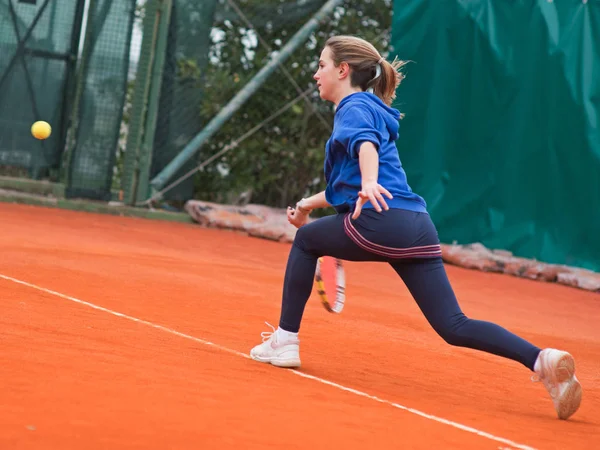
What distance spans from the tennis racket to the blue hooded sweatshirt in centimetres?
34

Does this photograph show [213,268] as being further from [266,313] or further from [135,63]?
[135,63]

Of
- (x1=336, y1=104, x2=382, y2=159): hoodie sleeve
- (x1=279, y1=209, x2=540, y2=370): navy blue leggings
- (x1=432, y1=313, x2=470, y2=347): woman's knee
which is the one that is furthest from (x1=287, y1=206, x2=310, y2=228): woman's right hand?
(x1=432, y1=313, x2=470, y2=347): woman's knee

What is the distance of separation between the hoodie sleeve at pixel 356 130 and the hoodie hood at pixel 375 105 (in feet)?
0.12

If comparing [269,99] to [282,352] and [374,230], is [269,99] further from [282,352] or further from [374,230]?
[374,230]

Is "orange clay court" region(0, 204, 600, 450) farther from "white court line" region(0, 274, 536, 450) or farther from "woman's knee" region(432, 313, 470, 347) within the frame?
"woman's knee" region(432, 313, 470, 347)

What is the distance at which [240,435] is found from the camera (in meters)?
2.71

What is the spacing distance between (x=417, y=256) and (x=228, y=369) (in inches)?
33.3

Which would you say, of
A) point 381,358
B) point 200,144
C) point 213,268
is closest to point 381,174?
point 381,358

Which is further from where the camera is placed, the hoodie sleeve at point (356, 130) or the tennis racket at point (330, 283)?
the tennis racket at point (330, 283)

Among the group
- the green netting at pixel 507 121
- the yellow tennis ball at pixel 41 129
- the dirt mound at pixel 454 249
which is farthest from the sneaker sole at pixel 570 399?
the yellow tennis ball at pixel 41 129

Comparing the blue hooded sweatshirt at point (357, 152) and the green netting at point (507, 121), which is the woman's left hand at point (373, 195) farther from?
the green netting at point (507, 121)

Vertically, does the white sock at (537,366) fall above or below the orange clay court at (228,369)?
above

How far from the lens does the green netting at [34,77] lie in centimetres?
1213

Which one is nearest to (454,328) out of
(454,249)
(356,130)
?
(356,130)
